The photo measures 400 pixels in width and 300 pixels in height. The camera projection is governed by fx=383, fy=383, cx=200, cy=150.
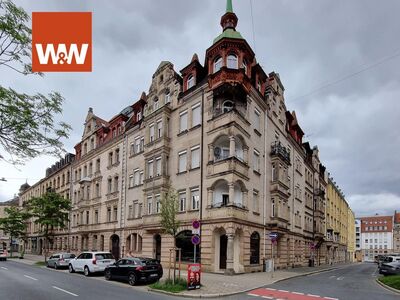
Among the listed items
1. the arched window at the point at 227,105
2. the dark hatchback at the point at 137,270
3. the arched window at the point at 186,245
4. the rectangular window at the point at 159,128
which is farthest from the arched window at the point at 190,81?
the dark hatchback at the point at 137,270

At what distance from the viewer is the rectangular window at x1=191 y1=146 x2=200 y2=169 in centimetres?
3014

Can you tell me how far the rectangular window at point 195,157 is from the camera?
98.9 feet

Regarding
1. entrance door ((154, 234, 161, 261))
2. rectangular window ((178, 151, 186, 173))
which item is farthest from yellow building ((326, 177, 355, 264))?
rectangular window ((178, 151, 186, 173))

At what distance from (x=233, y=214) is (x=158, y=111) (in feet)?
41.4

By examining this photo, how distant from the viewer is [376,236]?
490ft

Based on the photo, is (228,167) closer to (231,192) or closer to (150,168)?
(231,192)

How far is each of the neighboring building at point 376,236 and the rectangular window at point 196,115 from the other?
442 ft

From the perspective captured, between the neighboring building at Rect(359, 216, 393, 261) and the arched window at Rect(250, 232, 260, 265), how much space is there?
426ft

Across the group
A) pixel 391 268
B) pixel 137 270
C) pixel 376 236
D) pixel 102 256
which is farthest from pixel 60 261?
pixel 376 236

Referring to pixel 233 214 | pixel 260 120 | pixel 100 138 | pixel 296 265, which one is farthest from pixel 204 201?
pixel 100 138

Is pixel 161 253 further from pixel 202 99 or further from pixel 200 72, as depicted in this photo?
pixel 200 72

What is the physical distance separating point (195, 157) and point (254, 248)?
27.9 ft

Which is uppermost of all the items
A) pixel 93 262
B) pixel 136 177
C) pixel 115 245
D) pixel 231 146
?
pixel 231 146

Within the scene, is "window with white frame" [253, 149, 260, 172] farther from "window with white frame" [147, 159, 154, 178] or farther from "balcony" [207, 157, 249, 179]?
"window with white frame" [147, 159, 154, 178]
